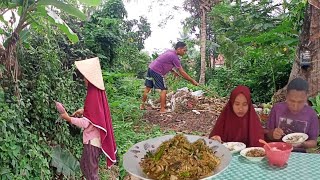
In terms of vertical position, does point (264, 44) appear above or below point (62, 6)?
below

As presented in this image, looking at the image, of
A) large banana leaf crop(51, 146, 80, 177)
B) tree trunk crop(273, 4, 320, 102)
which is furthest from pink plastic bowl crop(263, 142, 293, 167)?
tree trunk crop(273, 4, 320, 102)

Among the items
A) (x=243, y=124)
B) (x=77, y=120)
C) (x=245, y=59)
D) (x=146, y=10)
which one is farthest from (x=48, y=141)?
(x=146, y=10)

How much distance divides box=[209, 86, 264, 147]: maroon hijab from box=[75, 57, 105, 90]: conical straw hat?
3.75 feet

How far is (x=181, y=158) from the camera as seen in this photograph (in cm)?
173

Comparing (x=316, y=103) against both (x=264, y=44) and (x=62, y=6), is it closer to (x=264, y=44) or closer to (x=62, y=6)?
(x=264, y=44)

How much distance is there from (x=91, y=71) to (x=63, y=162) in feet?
3.12

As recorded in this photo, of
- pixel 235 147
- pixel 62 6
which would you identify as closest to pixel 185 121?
pixel 62 6

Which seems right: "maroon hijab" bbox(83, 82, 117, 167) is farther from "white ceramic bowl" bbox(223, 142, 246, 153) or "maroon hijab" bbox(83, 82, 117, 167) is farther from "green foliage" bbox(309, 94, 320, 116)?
"green foliage" bbox(309, 94, 320, 116)

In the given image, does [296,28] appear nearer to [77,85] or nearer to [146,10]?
[77,85]

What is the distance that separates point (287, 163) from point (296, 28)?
479cm

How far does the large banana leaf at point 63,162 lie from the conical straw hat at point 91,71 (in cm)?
80

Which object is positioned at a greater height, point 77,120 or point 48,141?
point 77,120

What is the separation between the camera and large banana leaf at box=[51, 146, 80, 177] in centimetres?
312

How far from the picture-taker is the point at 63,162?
321 cm
